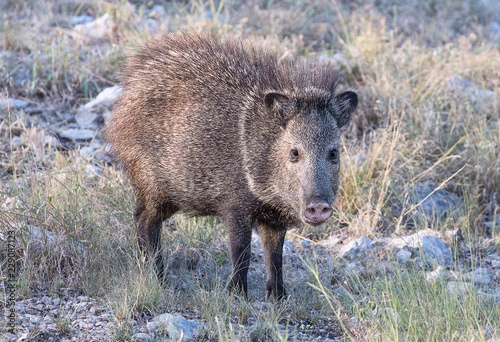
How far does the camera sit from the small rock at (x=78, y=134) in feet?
21.7

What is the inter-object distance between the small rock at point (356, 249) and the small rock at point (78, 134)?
9.46 ft

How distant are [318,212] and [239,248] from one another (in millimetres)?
731

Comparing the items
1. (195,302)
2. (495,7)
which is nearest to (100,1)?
(195,302)

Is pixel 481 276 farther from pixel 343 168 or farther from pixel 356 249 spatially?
pixel 343 168

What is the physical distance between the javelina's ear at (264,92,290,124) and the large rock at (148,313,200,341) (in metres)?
1.51

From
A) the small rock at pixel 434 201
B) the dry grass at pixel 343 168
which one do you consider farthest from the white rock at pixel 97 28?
the small rock at pixel 434 201

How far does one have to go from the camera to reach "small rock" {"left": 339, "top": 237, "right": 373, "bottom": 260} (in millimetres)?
5375

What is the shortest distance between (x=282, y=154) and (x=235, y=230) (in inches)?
23.6

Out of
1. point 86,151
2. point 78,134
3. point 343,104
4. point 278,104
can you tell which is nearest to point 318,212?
point 278,104

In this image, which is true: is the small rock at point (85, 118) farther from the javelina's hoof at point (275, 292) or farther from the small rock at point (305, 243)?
the javelina's hoof at point (275, 292)

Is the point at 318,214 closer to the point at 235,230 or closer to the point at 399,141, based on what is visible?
the point at 235,230

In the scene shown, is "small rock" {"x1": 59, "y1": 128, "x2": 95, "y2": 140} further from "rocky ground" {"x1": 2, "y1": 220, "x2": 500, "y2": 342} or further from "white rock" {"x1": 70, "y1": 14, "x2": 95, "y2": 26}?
"white rock" {"x1": 70, "y1": 14, "x2": 95, "y2": 26}

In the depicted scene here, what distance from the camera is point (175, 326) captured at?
357 centimetres

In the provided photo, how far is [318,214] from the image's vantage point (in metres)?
3.89
